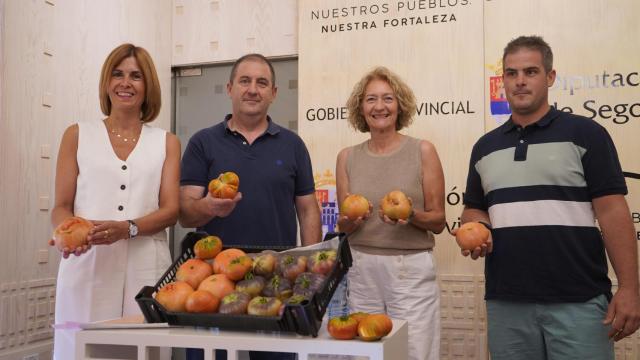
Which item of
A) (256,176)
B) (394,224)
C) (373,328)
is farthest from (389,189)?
(373,328)

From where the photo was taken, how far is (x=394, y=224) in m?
2.48

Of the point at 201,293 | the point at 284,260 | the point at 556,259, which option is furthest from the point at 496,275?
the point at 201,293

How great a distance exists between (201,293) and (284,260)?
0.26m

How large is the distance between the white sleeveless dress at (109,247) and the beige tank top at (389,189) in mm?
907

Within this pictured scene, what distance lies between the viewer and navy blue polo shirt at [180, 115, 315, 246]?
8.05ft

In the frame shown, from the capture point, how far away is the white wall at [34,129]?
319 centimetres

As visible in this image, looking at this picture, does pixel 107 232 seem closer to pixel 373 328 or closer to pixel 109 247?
pixel 109 247

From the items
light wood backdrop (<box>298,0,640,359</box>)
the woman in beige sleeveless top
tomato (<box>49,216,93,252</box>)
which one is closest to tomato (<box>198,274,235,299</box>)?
tomato (<box>49,216,93,252</box>)

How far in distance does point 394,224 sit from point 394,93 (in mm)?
676

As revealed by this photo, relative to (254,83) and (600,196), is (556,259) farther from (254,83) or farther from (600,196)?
(254,83)

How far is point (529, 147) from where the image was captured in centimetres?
217

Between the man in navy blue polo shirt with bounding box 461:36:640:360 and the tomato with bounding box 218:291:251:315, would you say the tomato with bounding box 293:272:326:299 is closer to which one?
the tomato with bounding box 218:291:251:315

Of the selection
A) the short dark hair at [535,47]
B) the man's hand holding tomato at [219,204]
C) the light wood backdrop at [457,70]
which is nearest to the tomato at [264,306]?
the man's hand holding tomato at [219,204]

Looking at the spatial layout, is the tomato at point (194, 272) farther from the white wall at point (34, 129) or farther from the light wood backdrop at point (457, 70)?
the light wood backdrop at point (457, 70)
